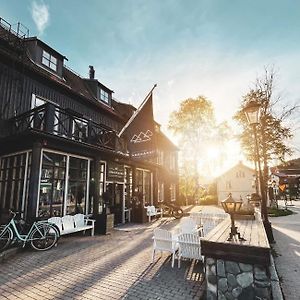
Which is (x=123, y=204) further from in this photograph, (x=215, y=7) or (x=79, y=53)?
(x=215, y=7)

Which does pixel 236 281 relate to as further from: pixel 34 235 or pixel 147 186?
pixel 147 186

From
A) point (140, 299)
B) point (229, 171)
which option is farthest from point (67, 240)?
point (229, 171)

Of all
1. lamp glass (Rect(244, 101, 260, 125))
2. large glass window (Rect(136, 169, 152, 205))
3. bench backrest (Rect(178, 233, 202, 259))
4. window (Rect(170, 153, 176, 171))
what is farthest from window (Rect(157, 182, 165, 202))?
bench backrest (Rect(178, 233, 202, 259))

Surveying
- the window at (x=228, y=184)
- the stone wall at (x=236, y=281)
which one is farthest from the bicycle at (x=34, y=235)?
the window at (x=228, y=184)

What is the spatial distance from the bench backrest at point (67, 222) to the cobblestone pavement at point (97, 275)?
3.62 feet

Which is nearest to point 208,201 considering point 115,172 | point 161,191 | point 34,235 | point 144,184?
point 161,191

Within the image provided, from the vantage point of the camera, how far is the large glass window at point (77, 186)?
9.36m

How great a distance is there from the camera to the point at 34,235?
22.6 feet

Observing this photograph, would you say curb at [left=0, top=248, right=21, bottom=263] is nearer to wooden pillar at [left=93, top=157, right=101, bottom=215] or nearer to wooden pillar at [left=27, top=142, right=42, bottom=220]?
wooden pillar at [left=27, top=142, right=42, bottom=220]

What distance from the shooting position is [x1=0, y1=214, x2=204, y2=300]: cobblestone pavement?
411 centimetres

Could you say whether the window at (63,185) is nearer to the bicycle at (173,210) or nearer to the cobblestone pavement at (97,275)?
the cobblestone pavement at (97,275)

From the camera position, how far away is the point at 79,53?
9531 millimetres

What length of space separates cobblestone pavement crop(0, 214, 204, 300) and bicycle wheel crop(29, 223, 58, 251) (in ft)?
0.74

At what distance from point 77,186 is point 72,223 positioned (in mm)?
1712
